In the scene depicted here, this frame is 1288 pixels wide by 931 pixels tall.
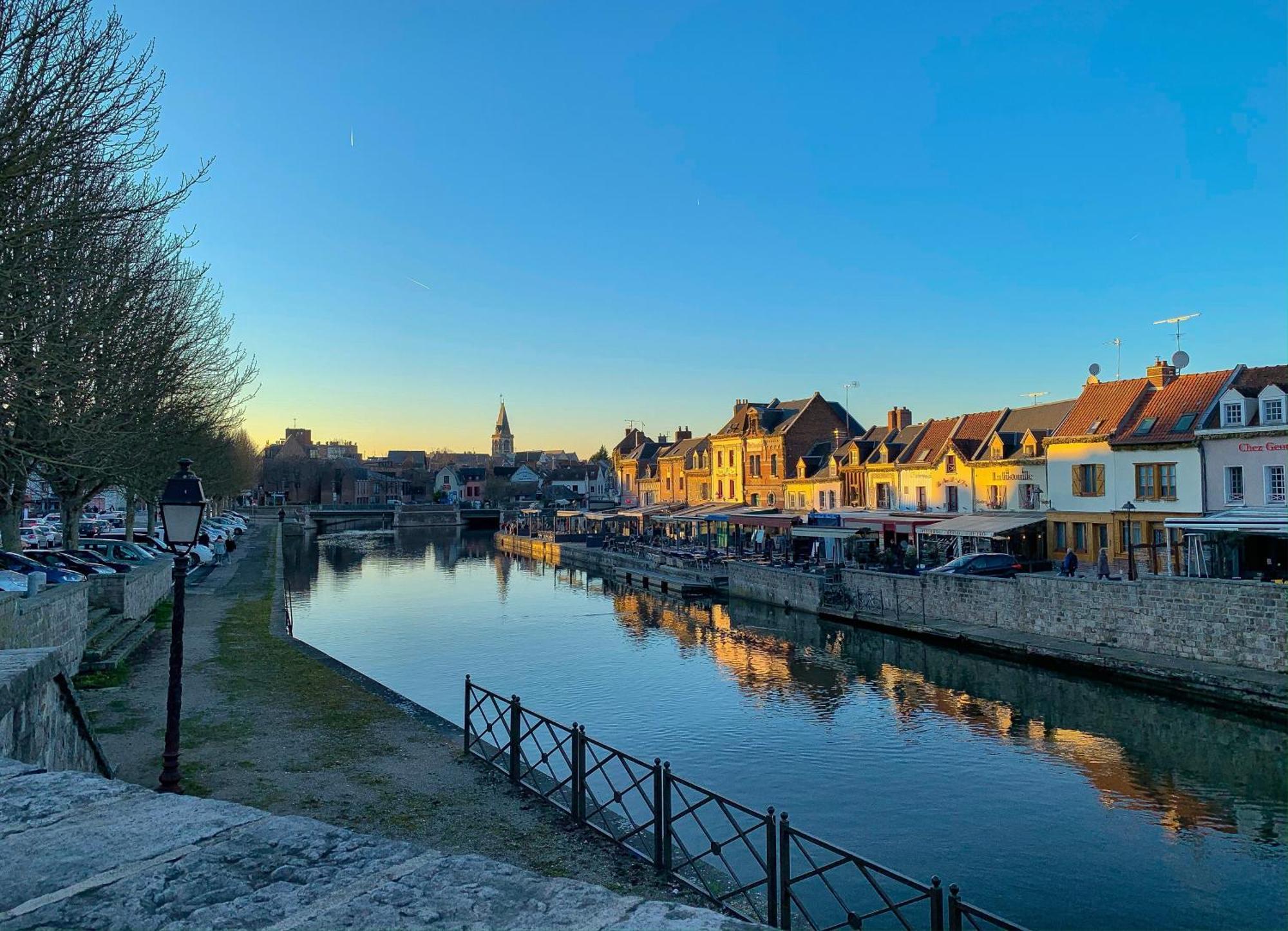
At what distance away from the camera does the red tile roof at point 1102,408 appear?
32.8m

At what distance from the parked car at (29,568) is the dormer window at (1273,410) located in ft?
115

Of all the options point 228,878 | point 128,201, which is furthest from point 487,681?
point 228,878

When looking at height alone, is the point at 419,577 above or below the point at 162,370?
below

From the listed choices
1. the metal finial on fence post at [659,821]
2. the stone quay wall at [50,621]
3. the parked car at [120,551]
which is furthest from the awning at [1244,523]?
the parked car at [120,551]

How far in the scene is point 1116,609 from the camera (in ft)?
77.9

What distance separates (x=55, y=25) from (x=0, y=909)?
38.5 ft

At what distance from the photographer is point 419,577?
5416 cm

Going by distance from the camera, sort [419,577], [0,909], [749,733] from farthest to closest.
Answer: [419,577] → [749,733] → [0,909]

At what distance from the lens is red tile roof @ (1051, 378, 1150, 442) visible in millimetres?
32781

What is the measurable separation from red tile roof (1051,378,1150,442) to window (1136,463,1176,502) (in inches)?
81.8

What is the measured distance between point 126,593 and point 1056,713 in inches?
931

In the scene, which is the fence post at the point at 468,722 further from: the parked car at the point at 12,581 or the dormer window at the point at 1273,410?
the dormer window at the point at 1273,410

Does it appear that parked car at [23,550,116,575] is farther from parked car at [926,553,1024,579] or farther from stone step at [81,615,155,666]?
parked car at [926,553,1024,579]

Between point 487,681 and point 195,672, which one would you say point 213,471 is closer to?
point 487,681
